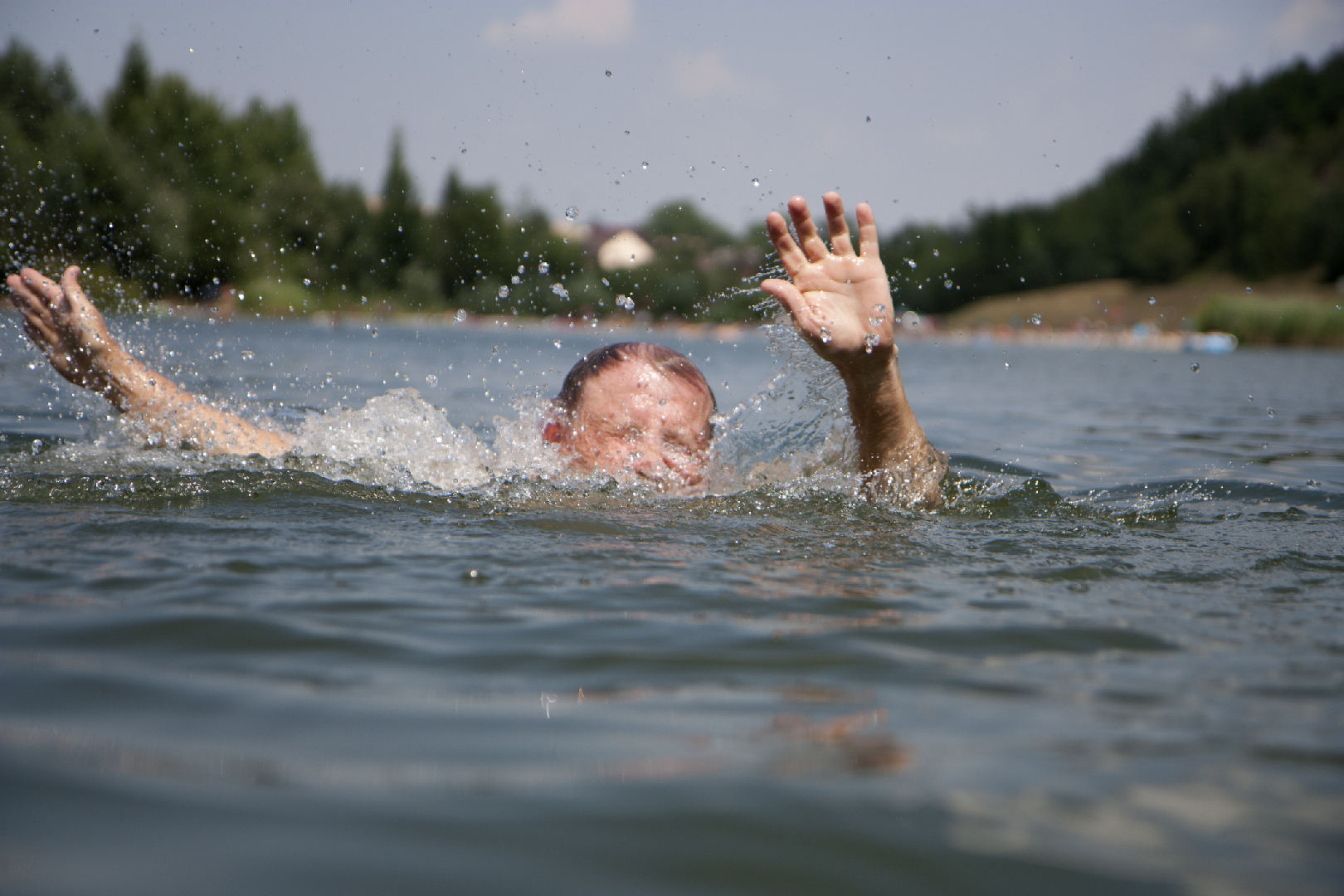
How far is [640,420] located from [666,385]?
0.17m

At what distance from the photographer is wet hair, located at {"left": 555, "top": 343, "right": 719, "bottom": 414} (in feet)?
13.2

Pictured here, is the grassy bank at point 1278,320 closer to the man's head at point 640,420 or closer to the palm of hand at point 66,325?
the man's head at point 640,420

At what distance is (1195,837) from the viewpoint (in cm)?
133

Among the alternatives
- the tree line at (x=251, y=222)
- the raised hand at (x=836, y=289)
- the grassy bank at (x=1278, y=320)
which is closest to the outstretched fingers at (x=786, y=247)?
the raised hand at (x=836, y=289)

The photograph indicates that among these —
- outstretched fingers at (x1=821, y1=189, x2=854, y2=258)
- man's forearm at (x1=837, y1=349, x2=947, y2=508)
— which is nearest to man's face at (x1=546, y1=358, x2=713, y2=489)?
man's forearm at (x1=837, y1=349, x2=947, y2=508)

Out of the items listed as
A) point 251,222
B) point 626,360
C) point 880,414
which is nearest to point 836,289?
point 880,414

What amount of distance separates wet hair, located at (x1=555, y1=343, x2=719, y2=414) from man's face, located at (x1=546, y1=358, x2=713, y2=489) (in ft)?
0.09

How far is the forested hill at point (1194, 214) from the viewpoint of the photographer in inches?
2734

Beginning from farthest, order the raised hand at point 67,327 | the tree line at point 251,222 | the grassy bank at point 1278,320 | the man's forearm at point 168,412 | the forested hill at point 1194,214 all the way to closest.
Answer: the forested hill at point 1194,214 → the grassy bank at point 1278,320 → the tree line at point 251,222 → the man's forearm at point 168,412 → the raised hand at point 67,327

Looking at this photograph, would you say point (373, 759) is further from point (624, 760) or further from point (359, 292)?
point (359, 292)

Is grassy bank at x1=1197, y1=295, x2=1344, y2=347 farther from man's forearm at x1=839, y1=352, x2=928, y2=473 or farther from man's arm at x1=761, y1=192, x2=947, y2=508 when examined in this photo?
man's arm at x1=761, y1=192, x2=947, y2=508

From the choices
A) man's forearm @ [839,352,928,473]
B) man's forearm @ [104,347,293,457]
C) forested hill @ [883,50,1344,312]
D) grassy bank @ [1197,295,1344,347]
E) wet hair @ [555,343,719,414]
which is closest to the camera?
man's forearm @ [839,352,928,473]

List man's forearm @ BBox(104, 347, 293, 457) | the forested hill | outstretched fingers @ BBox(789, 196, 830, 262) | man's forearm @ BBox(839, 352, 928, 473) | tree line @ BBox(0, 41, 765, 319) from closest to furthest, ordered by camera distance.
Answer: outstretched fingers @ BBox(789, 196, 830, 262) → man's forearm @ BBox(839, 352, 928, 473) → man's forearm @ BBox(104, 347, 293, 457) → tree line @ BBox(0, 41, 765, 319) → the forested hill

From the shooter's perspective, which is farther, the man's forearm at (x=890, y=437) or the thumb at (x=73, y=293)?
the thumb at (x=73, y=293)
